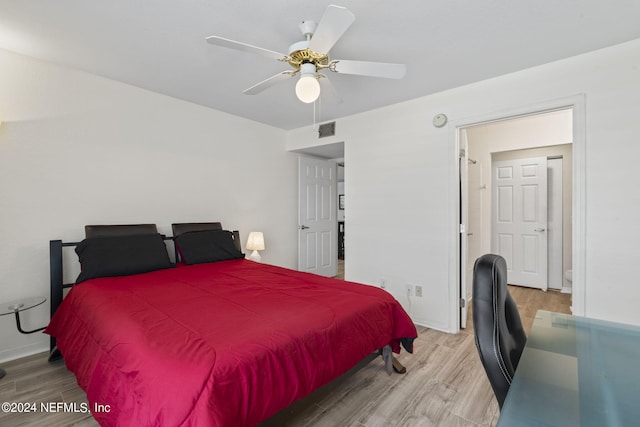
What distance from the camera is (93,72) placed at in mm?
2729

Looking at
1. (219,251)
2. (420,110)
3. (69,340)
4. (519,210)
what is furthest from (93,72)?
(519,210)

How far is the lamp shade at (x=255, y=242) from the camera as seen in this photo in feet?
12.6

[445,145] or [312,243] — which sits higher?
[445,145]

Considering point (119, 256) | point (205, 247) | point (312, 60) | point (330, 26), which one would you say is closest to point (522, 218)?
point (312, 60)

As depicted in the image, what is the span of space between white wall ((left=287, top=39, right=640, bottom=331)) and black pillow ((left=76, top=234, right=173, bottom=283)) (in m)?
2.21

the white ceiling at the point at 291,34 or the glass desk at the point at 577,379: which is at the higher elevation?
the white ceiling at the point at 291,34

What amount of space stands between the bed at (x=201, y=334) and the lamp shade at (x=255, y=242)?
1.09m

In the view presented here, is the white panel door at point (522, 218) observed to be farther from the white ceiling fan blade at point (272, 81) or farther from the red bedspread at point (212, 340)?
the white ceiling fan blade at point (272, 81)

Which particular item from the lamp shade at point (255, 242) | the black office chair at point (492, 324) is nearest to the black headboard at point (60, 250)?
the lamp shade at point (255, 242)

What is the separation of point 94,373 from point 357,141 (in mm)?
3283

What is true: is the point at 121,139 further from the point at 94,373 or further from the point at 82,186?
the point at 94,373

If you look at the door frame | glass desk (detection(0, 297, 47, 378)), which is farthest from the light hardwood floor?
the door frame

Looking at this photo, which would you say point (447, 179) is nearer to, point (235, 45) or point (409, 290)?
point (409, 290)

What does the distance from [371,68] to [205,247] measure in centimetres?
237
